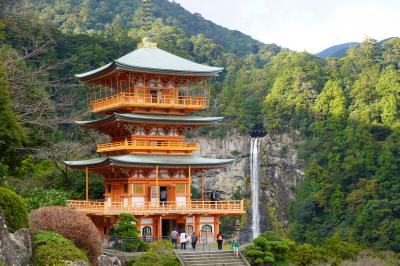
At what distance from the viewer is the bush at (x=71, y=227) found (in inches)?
875

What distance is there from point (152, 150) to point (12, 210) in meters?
14.2

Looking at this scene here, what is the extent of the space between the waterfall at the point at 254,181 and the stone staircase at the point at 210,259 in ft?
123

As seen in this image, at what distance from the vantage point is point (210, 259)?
2888 cm

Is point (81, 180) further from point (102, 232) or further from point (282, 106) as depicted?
point (282, 106)

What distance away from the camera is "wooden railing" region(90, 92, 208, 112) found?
3344 centimetres

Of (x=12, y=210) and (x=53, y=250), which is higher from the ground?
(x=12, y=210)

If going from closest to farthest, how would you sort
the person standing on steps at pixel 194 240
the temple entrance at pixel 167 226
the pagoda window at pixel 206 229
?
the person standing on steps at pixel 194 240 → the pagoda window at pixel 206 229 → the temple entrance at pixel 167 226

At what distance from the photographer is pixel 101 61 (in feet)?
232

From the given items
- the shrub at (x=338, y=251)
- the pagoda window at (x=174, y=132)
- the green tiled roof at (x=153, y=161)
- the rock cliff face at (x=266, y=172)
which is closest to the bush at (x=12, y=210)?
the green tiled roof at (x=153, y=161)

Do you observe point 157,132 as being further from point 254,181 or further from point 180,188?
point 254,181

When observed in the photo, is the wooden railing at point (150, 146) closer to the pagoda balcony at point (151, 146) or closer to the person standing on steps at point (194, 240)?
the pagoda balcony at point (151, 146)

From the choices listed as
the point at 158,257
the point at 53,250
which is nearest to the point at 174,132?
the point at 158,257

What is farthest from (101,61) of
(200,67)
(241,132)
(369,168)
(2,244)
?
(2,244)

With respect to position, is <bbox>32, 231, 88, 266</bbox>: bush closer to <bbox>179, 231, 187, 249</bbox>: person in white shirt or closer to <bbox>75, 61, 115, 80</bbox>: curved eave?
<bbox>179, 231, 187, 249</bbox>: person in white shirt
